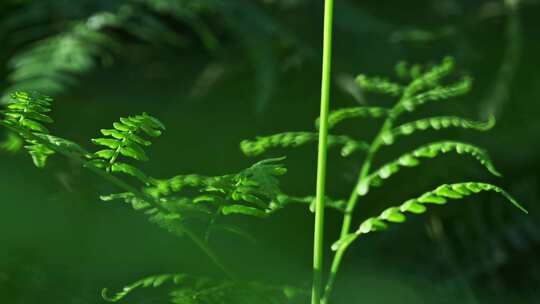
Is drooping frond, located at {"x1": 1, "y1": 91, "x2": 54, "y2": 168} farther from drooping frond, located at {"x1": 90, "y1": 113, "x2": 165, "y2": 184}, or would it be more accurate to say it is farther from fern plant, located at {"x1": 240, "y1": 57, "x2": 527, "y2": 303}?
fern plant, located at {"x1": 240, "y1": 57, "x2": 527, "y2": 303}

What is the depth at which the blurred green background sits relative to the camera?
99cm

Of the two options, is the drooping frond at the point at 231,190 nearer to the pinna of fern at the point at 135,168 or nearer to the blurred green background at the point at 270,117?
the pinna of fern at the point at 135,168

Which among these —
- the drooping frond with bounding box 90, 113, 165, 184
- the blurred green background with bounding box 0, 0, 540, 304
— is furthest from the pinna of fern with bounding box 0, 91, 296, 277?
the blurred green background with bounding box 0, 0, 540, 304

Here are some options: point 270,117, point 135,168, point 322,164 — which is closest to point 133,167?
point 135,168

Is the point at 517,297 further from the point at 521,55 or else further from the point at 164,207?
the point at 164,207

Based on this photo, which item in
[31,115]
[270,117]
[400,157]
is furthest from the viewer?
[270,117]

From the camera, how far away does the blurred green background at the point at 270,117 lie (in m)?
0.99

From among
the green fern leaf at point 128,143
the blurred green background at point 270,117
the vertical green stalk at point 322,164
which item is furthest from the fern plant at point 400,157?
the blurred green background at point 270,117

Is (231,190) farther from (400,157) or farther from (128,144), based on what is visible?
(400,157)

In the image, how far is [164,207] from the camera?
0.62 metres

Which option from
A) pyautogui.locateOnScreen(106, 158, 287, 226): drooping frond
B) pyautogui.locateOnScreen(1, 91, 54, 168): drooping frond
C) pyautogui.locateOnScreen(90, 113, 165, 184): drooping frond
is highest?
pyautogui.locateOnScreen(1, 91, 54, 168): drooping frond

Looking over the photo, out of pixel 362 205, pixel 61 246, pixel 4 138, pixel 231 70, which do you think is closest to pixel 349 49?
pixel 231 70

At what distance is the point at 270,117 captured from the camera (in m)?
1.57

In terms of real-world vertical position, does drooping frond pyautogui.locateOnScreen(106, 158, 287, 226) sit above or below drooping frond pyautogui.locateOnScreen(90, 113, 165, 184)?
below
